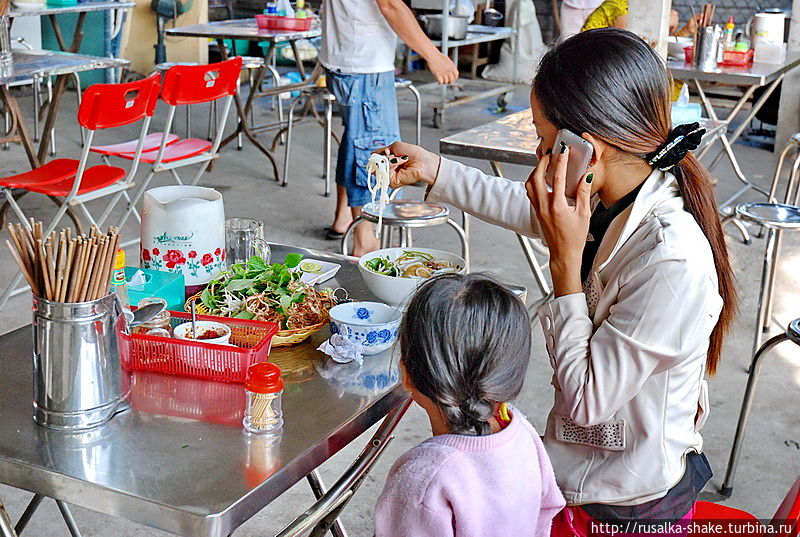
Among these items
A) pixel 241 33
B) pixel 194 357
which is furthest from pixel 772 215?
pixel 241 33

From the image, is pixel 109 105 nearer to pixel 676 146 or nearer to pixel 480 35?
pixel 676 146

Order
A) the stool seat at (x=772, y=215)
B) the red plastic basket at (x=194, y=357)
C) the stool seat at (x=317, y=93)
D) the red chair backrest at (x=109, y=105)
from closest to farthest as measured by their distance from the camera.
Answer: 1. the red plastic basket at (x=194, y=357)
2. the stool seat at (x=772, y=215)
3. the red chair backrest at (x=109, y=105)
4. the stool seat at (x=317, y=93)

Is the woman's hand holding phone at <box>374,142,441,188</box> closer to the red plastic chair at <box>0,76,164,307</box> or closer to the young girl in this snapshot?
the young girl

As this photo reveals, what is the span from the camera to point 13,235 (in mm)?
1289

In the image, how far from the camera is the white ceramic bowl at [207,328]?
159 cm

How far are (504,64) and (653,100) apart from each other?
8.69 meters

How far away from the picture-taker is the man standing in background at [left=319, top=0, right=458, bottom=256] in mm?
4240

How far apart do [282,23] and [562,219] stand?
5077 millimetres

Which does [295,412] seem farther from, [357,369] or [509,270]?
[509,270]

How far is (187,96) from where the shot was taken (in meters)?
4.20

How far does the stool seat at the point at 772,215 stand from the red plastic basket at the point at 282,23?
362 centimetres

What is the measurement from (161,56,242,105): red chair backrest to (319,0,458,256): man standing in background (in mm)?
479

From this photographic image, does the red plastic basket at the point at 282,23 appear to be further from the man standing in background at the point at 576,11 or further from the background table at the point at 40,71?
the man standing in background at the point at 576,11

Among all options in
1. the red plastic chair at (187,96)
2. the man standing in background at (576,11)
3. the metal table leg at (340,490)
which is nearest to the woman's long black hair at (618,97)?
the metal table leg at (340,490)
